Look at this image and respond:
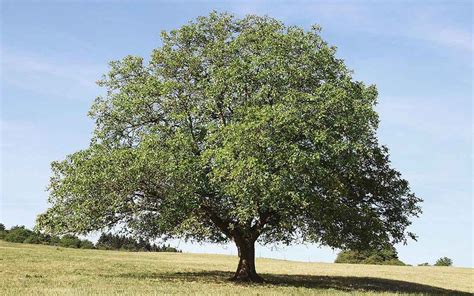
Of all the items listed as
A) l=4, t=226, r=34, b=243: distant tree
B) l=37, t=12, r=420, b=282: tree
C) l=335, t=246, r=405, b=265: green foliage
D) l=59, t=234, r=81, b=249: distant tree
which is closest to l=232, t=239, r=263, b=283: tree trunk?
l=37, t=12, r=420, b=282: tree

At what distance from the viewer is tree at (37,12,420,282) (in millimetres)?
33312

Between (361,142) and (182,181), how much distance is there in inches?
448

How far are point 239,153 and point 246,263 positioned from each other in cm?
1076

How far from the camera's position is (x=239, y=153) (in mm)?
33406

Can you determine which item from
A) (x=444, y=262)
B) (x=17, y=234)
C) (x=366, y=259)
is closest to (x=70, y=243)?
(x=17, y=234)

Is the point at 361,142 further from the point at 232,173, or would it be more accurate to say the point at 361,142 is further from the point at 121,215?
the point at 121,215

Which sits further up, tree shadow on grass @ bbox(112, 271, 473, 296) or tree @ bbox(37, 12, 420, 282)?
tree @ bbox(37, 12, 420, 282)

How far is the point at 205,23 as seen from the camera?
134 feet

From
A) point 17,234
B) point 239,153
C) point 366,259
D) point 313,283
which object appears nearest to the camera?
point 239,153

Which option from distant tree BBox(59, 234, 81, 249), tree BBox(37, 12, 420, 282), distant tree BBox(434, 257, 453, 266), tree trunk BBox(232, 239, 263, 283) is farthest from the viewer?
distant tree BBox(434, 257, 453, 266)

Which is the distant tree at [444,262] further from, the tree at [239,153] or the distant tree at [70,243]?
the tree at [239,153]

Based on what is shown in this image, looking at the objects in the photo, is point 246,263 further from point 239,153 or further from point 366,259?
point 366,259

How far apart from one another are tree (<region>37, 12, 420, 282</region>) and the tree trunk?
0.28 feet

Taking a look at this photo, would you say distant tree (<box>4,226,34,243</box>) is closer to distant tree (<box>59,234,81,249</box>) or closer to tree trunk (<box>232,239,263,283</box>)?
distant tree (<box>59,234,81,249</box>)
